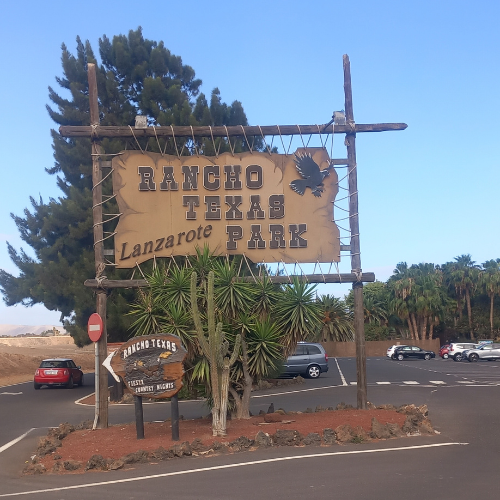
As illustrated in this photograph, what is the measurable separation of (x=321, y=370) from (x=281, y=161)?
17.9m

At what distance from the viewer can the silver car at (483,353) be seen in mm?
47062

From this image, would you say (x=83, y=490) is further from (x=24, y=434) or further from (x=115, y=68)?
(x=115, y=68)

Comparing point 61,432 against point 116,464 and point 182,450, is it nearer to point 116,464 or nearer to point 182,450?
point 116,464

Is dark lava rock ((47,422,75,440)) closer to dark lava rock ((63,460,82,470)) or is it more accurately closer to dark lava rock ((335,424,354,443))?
dark lava rock ((63,460,82,470))

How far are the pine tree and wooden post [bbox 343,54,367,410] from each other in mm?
8597

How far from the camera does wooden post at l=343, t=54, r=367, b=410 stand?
43.3 feet

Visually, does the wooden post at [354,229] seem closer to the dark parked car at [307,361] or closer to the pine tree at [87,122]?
the pine tree at [87,122]

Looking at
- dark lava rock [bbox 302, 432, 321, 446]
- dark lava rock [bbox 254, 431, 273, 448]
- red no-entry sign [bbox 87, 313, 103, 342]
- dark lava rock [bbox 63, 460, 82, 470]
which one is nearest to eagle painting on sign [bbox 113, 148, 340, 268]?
red no-entry sign [bbox 87, 313, 103, 342]

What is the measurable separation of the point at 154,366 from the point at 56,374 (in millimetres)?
19073

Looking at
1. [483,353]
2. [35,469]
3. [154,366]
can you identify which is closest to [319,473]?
[154,366]

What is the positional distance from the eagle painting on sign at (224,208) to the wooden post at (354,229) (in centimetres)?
41

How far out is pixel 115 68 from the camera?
2545cm

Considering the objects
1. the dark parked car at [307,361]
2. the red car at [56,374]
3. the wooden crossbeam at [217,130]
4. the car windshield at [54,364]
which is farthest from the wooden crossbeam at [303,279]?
the car windshield at [54,364]

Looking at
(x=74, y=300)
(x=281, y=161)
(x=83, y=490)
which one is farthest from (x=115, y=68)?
(x=83, y=490)
